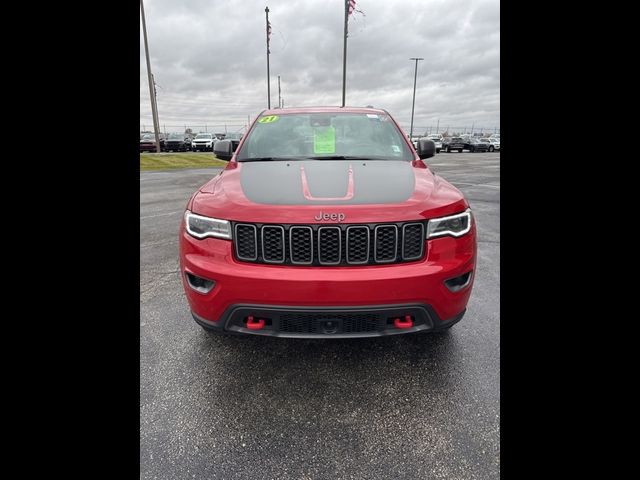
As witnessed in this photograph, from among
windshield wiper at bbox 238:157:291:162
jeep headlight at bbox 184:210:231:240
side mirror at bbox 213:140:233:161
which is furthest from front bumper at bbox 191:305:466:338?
side mirror at bbox 213:140:233:161

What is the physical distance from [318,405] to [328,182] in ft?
4.38

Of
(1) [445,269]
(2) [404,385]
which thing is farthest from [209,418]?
(1) [445,269]

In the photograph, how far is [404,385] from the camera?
6.88ft

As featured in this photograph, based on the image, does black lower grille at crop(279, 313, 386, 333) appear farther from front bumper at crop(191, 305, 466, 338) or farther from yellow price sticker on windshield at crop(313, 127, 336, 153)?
yellow price sticker on windshield at crop(313, 127, 336, 153)

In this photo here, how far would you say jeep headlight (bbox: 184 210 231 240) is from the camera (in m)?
1.91

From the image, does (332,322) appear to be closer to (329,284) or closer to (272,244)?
(329,284)

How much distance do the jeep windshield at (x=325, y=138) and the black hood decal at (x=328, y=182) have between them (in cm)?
22

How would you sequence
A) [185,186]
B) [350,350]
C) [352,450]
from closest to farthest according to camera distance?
[352,450] < [350,350] < [185,186]

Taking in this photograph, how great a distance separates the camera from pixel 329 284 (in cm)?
177
